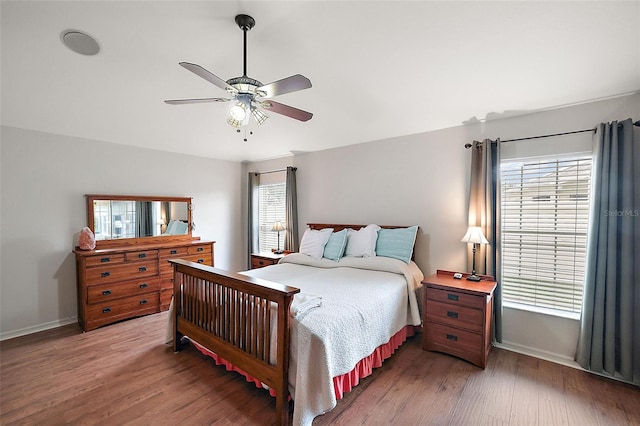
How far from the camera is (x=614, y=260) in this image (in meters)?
2.30

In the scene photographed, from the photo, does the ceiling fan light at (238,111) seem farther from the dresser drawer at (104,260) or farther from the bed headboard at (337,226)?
the dresser drawer at (104,260)

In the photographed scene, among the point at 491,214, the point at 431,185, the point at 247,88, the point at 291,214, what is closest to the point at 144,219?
the point at 291,214

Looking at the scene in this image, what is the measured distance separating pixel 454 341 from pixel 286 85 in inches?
106

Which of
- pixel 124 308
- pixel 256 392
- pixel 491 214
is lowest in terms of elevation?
pixel 256 392

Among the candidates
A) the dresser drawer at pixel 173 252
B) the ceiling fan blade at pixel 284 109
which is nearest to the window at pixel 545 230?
the ceiling fan blade at pixel 284 109

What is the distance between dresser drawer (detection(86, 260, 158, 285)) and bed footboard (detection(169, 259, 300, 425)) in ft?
4.08

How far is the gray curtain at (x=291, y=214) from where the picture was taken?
473 cm

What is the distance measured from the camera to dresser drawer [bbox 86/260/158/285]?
3.36 m

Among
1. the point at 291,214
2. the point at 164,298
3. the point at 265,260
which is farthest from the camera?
the point at 291,214

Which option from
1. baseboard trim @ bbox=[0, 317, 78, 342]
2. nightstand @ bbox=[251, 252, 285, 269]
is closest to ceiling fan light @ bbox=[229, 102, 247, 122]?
nightstand @ bbox=[251, 252, 285, 269]

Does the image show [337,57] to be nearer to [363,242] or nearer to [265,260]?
[363,242]

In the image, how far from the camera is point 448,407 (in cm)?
204

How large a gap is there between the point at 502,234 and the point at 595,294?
0.86m

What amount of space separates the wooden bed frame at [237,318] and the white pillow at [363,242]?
5.53 ft
